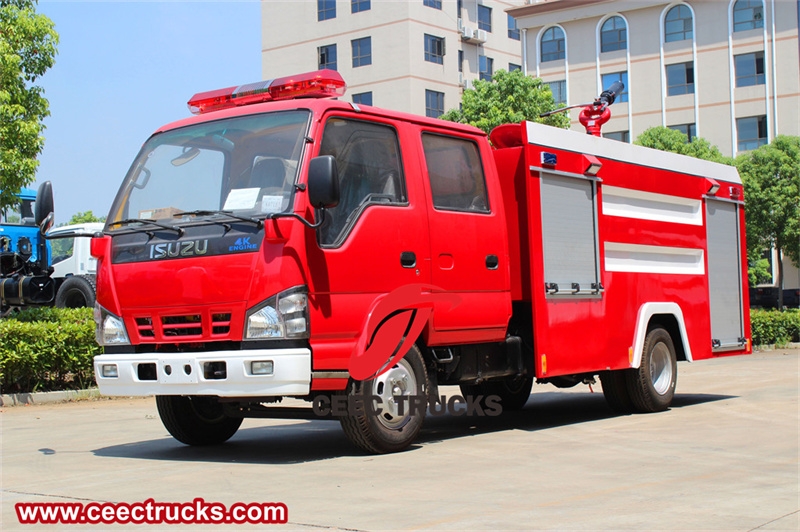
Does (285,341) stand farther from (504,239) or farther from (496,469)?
(504,239)

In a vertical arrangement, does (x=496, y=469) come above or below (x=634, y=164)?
below

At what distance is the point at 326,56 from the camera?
189ft

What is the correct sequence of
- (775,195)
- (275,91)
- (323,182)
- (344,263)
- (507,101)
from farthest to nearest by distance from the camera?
(775,195) → (507,101) → (275,91) → (344,263) → (323,182)

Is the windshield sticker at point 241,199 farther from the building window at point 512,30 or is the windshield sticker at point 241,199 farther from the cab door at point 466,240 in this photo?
the building window at point 512,30

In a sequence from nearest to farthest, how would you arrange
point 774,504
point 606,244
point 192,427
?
point 774,504 → point 192,427 → point 606,244

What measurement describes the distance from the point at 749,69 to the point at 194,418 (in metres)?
47.0

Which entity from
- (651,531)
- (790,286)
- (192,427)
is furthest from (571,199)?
(790,286)

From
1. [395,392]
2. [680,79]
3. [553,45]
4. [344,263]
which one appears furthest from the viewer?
[553,45]

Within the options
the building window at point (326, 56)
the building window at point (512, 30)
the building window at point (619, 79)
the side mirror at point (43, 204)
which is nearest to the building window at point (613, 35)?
the building window at point (619, 79)

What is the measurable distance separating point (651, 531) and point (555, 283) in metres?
4.40

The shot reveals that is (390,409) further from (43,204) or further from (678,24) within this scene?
(678,24)

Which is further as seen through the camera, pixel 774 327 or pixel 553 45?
pixel 553 45

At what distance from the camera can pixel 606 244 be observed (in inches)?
397

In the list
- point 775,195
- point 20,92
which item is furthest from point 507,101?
point 20,92
